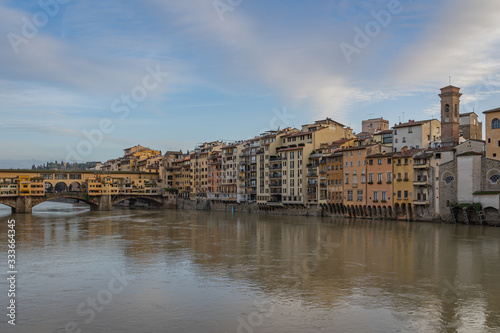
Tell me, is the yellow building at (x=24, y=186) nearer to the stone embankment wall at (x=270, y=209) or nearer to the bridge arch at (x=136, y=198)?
the bridge arch at (x=136, y=198)

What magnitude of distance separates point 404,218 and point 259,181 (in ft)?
96.5

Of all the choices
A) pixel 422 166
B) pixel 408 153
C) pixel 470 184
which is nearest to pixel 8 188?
pixel 408 153

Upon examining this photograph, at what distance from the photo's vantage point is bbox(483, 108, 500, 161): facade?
162ft

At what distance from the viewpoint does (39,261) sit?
28.5 meters

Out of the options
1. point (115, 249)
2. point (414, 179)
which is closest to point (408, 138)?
point (414, 179)

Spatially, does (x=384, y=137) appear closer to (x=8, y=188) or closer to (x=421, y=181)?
(x=421, y=181)

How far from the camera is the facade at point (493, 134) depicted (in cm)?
4950

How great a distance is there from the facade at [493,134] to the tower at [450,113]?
22.1 ft

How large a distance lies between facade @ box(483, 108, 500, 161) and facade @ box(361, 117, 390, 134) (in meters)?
39.0

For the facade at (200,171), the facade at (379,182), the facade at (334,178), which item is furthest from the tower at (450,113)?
the facade at (200,171)

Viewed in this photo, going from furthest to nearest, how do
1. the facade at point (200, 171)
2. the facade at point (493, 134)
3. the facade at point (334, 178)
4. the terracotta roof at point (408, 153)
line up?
the facade at point (200, 171) < the facade at point (334, 178) < the terracotta roof at point (408, 153) < the facade at point (493, 134)

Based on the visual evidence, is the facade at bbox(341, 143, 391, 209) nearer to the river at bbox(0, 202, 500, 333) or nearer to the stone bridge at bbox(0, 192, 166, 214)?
the river at bbox(0, 202, 500, 333)

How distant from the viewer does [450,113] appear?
5819 centimetres

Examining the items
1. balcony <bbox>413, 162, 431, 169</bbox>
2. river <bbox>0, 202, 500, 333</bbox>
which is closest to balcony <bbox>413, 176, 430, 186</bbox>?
balcony <bbox>413, 162, 431, 169</bbox>
